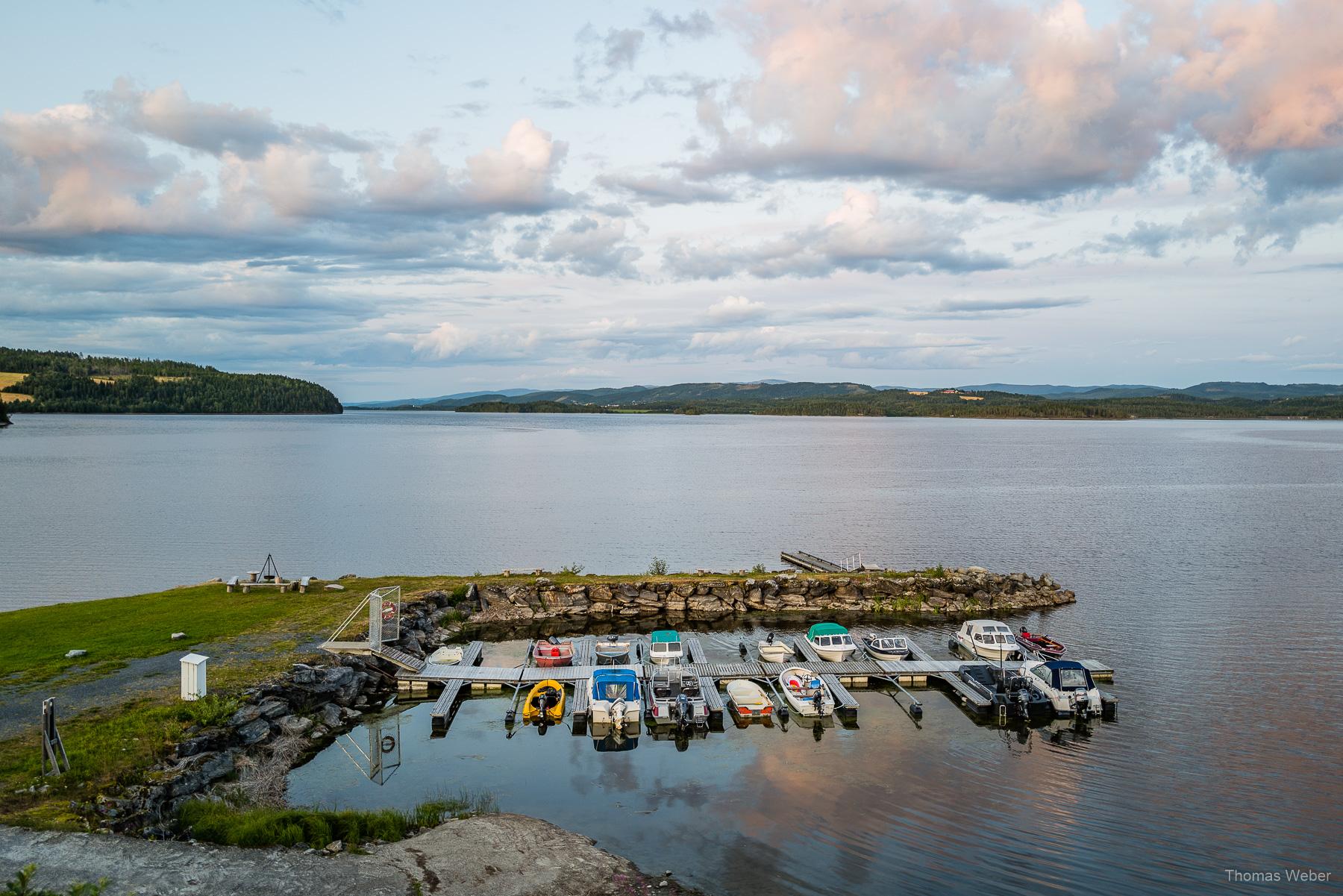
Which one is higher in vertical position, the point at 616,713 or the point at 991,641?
the point at 991,641

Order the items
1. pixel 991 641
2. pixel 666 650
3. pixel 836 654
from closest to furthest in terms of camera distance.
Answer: pixel 666 650
pixel 836 654
pixel 991 641

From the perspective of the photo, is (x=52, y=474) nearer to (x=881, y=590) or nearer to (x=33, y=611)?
(x=33, y=611)

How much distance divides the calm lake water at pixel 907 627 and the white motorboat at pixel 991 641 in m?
2.27

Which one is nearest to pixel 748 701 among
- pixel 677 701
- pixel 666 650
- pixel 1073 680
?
pixel 677 701

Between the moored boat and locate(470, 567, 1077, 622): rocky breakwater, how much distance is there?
6.81m

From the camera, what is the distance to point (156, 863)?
14133mm

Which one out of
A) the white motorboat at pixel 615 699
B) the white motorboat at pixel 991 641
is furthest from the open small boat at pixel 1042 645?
the white motorboat at pixel 615 699

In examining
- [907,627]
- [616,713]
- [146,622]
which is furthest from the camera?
[907,627]

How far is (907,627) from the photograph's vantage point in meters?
37.3

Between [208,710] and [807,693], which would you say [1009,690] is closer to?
[807,693]

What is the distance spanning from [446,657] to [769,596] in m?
16.6

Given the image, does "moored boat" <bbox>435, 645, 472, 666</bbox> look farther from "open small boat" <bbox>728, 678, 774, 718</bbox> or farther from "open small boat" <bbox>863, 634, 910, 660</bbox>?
"open small boat" <bbox>863, 634, 910, 660</bbox>

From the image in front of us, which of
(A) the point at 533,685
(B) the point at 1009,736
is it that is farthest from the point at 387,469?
(B) the point at 1009,736

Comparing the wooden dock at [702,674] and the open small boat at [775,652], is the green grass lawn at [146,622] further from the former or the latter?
the open small boat at [775,652]
